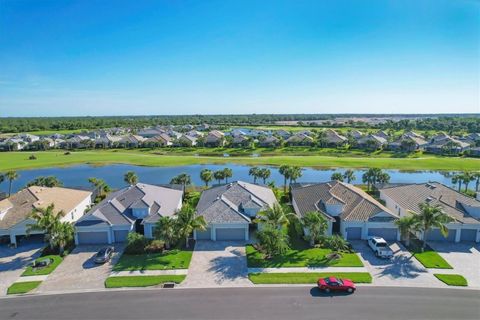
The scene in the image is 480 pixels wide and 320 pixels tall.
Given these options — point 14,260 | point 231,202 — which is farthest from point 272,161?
point 14,260

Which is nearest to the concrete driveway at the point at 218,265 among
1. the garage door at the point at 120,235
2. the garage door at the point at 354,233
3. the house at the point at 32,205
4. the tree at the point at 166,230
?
the tree at the point at 166,230

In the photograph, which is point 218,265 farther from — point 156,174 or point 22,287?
point 156,174

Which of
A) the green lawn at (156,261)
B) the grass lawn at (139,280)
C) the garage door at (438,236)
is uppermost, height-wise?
the garage door at (438,236)

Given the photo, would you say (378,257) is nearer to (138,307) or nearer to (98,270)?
(138,307)

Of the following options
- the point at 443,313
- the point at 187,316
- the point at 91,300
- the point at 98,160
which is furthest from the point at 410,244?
the point at 98,160

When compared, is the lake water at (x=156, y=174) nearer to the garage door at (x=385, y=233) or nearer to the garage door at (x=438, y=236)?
the garage door at (x=385, y=233)
